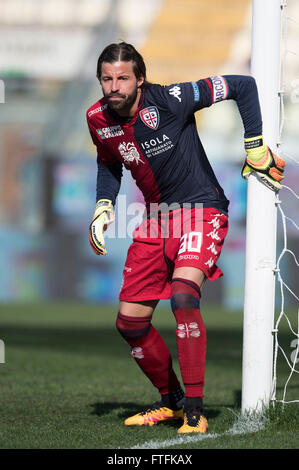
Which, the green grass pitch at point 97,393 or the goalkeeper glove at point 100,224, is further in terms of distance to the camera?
the goalkeeper glove at point 100,224

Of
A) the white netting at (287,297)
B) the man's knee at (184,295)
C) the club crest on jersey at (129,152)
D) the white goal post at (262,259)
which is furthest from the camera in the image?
the white netting at (287,297)

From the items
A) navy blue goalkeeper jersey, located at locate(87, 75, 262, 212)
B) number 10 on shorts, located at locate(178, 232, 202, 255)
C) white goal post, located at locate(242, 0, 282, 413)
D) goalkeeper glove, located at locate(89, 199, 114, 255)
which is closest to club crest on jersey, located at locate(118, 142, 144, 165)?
navy blue goalkeeper jersey, located at locate(87, 75, 262, 212)

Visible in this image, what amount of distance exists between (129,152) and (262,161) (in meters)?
0.68

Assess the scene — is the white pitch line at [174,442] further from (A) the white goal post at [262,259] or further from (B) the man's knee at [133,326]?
(B) the man's knee at [133,326]

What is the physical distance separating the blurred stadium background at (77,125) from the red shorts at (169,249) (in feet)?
35.7

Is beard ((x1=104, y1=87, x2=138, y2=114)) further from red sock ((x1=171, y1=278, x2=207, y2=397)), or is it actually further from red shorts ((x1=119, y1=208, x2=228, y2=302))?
red sock ((x1=171, y1=278, x2=207, y2=397))

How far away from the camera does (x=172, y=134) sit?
171 inches

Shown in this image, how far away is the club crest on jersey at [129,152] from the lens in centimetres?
438

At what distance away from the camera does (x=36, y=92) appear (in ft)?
64.3

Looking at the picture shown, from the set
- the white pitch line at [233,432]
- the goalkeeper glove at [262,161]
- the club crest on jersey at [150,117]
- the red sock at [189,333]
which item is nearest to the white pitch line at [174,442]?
the white pitch line at [233,432]

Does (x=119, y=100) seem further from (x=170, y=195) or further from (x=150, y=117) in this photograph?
(x=170, y=195)

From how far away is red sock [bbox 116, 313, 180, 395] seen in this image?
4.57m

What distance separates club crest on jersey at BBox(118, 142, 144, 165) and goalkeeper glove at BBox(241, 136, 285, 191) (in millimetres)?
555
